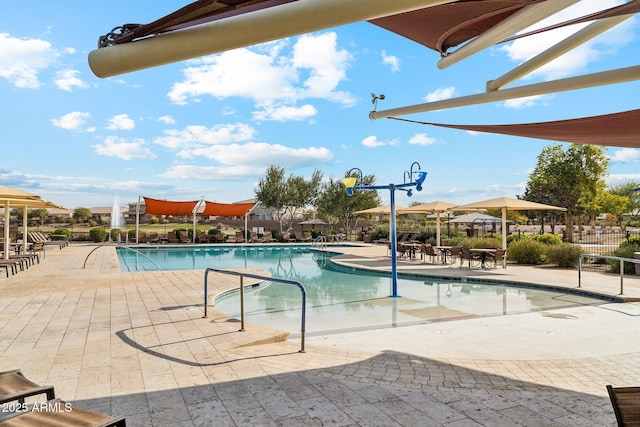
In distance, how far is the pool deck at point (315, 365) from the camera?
308 cm

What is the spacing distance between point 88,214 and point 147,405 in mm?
56407

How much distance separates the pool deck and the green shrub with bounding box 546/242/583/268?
20.0 ft

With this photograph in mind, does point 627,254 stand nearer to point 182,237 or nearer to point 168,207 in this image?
point 182,237

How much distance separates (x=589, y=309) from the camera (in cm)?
782

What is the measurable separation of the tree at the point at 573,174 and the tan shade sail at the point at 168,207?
80.7 feet

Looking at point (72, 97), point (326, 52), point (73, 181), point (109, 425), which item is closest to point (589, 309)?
point (326, 52)

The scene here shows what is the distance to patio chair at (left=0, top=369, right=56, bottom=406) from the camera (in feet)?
7.52

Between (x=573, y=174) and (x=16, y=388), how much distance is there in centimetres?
3303

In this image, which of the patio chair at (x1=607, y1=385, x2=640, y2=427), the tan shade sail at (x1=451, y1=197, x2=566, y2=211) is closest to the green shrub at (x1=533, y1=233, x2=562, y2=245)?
the tan shade sail at (x1=451, y1=197, x2=566, y2=211)

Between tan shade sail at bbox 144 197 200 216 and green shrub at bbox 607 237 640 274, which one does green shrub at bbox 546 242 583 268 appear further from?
tan shade sail at bbox 144 197 200 216

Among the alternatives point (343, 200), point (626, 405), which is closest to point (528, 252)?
point (626, 405)

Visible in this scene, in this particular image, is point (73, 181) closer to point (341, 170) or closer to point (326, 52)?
point (341, 170)

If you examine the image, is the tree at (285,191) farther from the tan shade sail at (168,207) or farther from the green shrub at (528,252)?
the green shrub at (528,252)

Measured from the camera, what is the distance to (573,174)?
95.8 feet
